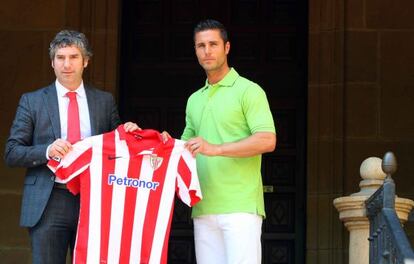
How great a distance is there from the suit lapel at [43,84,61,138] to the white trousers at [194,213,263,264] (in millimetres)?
1057

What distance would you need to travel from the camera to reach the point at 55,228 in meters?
7.04

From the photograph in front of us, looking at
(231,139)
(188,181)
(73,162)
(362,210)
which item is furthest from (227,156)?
(362,210)

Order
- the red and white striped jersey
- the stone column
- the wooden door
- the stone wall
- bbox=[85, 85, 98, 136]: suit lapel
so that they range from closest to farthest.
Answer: the red and white striped jersey
bbox=[85, 85, 98, 136]: suit lapel
the stone column
the stone wall
the wooden door

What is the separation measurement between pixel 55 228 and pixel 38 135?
611 mm

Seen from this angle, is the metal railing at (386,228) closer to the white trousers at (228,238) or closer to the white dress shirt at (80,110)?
the white trousers at (228,238)

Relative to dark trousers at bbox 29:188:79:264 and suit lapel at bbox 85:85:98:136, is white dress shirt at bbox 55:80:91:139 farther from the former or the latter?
dark trousers at bbox 29:188:79:264

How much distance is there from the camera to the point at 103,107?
7.43 meters

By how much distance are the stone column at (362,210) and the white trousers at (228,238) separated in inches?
Result: 62.7

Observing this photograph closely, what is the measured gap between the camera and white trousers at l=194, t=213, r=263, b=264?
Result: 23.0ft

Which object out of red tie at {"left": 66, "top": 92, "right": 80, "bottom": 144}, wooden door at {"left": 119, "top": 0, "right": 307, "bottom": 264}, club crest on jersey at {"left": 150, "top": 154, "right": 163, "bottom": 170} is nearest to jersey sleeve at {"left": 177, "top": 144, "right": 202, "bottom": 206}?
club crest on jersey at {"left": 150, "top": 154, "right": 163, "bottom": 170}

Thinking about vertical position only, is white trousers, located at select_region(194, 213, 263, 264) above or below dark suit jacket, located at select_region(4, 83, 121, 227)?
below

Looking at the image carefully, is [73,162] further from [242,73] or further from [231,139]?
[242,73]

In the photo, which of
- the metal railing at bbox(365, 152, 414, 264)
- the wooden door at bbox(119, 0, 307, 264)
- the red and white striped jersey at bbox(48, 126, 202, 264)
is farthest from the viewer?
the wooden door at bbox(119, 0, 307, 264)

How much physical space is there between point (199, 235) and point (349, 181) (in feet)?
13.9
